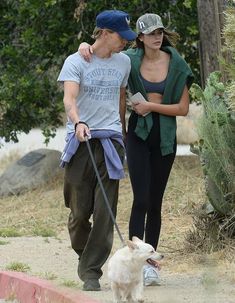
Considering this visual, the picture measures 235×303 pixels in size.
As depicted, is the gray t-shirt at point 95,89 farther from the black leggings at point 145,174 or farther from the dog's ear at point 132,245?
the dog's ear at point 132,245

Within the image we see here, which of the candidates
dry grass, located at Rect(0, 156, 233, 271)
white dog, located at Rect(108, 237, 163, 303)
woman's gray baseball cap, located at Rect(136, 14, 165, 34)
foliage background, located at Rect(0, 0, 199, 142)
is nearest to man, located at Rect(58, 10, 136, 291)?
woman's gray baseball cap, located at Rect(136, 14, 165, 34)

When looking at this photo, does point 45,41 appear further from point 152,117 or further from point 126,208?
point 152,117

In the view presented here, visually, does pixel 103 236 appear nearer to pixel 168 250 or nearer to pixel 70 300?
pixel 70 300

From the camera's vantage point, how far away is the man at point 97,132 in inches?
277

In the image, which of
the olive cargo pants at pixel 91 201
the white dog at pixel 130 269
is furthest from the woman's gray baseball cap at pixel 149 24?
the white dog at pixel 130 269

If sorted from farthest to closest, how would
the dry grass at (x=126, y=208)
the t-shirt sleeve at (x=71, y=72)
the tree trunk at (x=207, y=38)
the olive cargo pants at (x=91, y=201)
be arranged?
the tree trunk at (x=207, y=38), the dry grass at (x=126, y=208), the olive cargo pants at (x=91, y=201), the t-shirt sleeve at (x=71, y=72)

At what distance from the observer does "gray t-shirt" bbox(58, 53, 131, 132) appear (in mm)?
7043

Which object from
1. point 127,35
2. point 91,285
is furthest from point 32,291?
point 127,35

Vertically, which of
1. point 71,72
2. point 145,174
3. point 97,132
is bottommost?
point 145,174

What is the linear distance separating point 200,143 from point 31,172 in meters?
5.76

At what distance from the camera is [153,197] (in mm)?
7656

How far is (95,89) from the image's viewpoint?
23.1ft

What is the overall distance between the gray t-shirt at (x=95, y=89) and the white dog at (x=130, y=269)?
1033mm

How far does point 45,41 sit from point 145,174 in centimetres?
629
